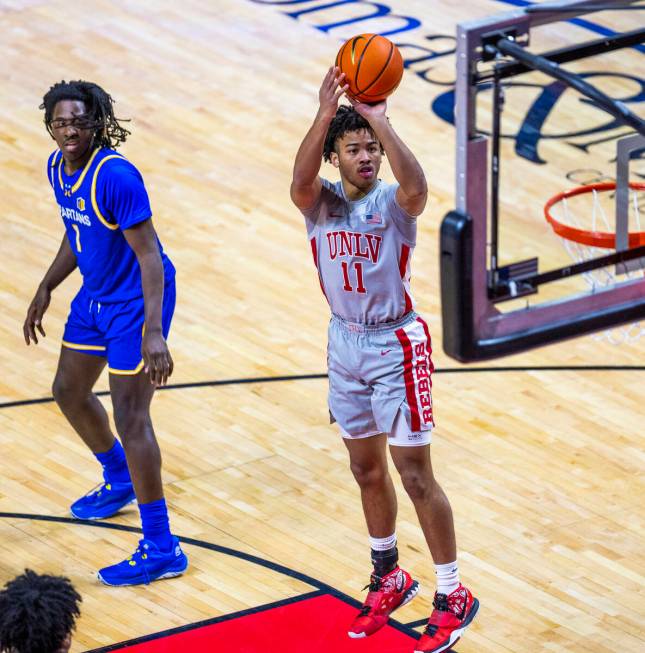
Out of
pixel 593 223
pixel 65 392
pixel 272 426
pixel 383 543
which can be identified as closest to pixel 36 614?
pixel 383 543

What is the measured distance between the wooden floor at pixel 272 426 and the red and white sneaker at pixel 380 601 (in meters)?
0.30

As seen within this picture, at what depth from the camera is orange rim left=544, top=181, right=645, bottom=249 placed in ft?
19.1

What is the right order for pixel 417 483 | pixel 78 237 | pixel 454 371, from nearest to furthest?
1. pixel 417 483
2. pixel 78 237
3. pixel 454 371

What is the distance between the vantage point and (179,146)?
34.0 ft

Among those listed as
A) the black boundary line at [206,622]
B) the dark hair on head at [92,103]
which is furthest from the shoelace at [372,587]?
the dark hair on head at [92,103]

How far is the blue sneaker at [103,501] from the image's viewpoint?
6.52 meters

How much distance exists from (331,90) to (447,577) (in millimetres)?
1737

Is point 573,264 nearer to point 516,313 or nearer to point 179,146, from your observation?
point 516,313

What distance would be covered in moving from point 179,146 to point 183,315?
230 cm

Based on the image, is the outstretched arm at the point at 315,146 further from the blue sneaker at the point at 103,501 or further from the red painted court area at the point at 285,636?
the blue sneaker at the point at 103,501

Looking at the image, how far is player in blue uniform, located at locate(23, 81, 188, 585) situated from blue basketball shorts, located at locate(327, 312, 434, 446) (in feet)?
2.40

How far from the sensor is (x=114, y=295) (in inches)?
233

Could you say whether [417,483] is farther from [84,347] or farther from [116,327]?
[84,347]

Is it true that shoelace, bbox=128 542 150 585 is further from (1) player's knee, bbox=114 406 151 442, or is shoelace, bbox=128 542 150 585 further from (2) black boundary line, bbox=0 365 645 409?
(2) black boundary line, bbox=0 365 645 409
